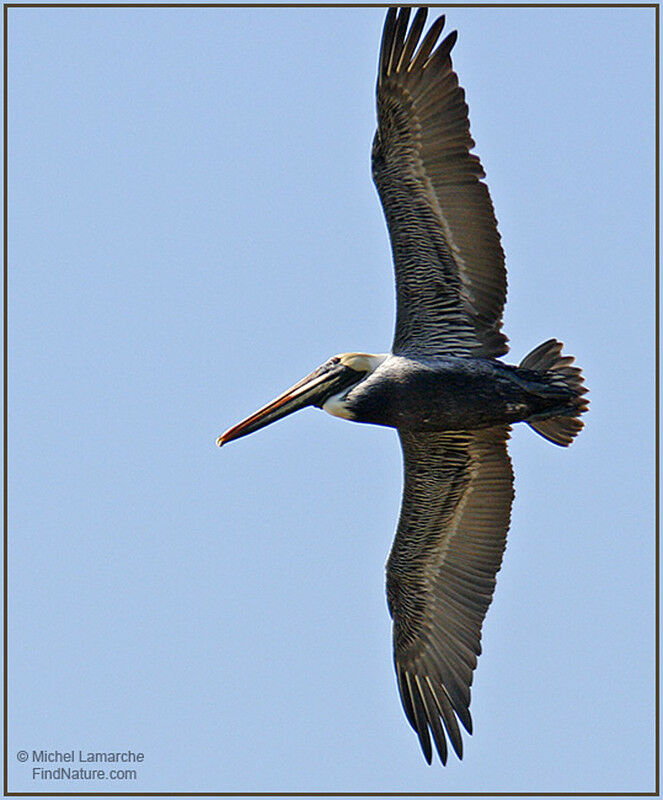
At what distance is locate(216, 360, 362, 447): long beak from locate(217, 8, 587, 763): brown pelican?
0.01 m

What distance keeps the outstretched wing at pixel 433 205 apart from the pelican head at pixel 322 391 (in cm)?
34

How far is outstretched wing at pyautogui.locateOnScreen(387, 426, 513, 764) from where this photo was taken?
13086 mm

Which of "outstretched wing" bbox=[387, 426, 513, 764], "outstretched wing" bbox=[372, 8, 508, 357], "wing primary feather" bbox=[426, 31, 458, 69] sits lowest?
"outstretched wing" bbox=[387, 426, 513, 764]

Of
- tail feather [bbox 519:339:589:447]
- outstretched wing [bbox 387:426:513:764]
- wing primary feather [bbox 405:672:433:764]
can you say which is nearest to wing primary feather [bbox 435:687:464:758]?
outstretched wing [bbox 387:426:513:764]

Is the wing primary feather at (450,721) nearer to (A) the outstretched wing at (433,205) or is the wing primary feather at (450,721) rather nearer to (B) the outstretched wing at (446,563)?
(B) the outstretched wing at (446,563)

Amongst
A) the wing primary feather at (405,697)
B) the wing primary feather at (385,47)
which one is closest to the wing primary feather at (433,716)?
the wing primary feather at (405,697)

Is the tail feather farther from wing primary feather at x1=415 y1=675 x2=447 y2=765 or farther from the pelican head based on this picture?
wing primary feather at x1=415 y1=675 x2=447 y2=765

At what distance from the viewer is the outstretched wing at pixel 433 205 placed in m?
12.1

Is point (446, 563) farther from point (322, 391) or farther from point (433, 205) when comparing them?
point (433, 205)

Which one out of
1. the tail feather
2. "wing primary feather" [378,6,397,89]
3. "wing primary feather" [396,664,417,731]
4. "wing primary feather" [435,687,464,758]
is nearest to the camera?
"wing primary feather" [378,6,397,89]

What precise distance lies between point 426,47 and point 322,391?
9.03 ft

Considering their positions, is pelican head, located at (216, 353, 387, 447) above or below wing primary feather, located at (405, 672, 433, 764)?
above

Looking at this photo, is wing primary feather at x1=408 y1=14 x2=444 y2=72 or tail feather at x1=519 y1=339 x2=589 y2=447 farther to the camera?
tail feather at x1=519 y1=339 x2=589 y2=447

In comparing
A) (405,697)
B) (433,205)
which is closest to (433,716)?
(405,697)
